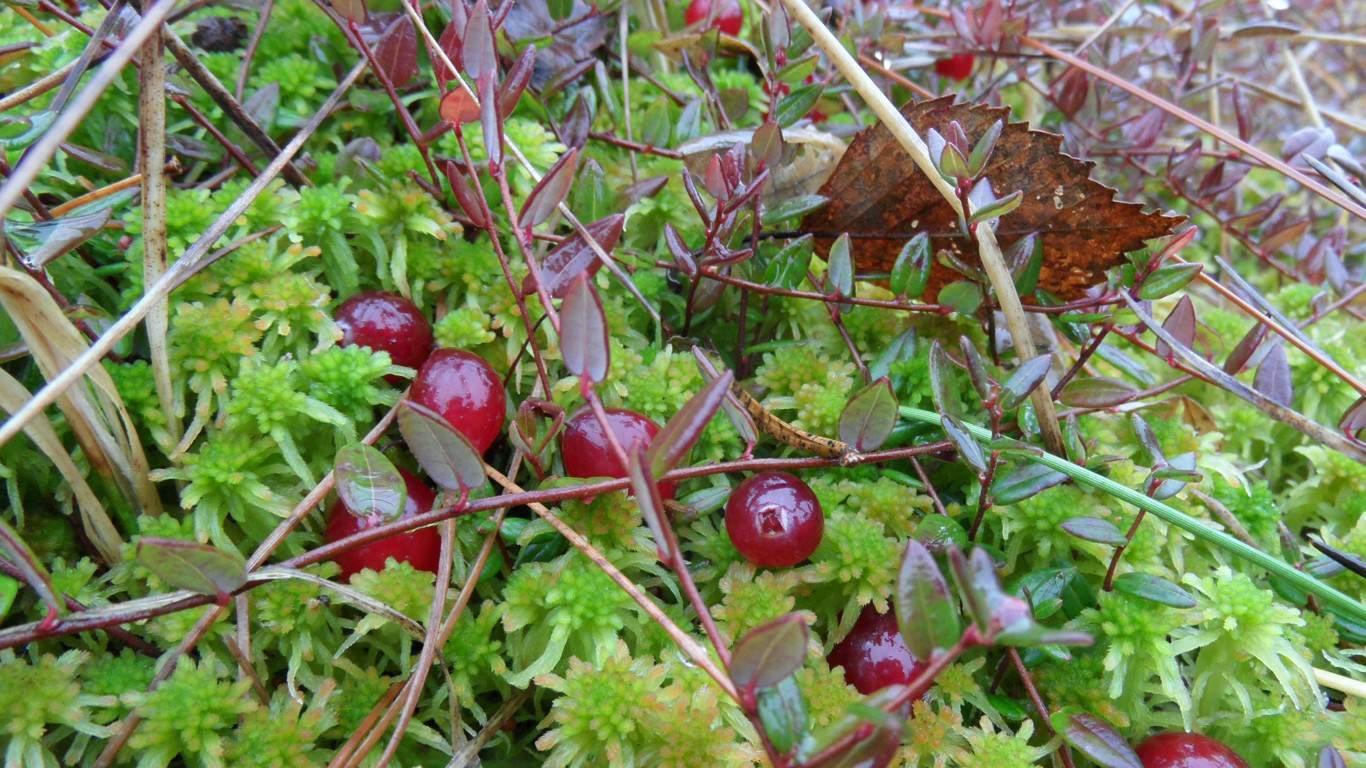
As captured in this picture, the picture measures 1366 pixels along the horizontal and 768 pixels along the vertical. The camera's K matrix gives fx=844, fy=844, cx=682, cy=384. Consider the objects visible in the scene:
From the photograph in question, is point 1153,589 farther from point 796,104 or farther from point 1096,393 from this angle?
point 796,104

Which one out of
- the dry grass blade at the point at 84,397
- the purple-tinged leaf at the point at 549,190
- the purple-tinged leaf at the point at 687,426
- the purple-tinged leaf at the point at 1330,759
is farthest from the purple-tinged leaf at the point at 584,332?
the purple-tinged leaf at the point at 1330,759

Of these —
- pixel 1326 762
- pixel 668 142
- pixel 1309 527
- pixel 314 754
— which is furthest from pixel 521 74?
pixel 1309 527

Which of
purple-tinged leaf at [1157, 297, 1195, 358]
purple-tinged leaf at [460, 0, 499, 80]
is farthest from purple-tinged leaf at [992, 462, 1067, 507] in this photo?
purple-tinged leaf at [460, 0, 499, 80]

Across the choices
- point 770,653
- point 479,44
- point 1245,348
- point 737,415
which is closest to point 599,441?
point 737,415

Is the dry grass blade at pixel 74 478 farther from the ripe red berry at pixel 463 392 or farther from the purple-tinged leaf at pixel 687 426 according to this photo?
the purple-tinged leaf at pixel 687 426

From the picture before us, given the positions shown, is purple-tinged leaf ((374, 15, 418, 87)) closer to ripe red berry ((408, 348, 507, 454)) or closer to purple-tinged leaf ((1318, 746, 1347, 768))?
ripe red berry ((408, 348, 507, 454))

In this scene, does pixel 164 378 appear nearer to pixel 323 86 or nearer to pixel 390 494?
pixel 390 494
